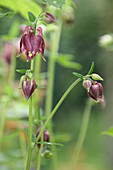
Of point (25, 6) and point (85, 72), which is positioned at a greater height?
point (25, 6)

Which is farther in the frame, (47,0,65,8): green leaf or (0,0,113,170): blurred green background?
(0,0,113,170): blurred green background

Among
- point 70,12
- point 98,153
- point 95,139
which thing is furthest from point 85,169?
point 70,12

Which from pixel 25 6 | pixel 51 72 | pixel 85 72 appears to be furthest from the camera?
pixel 85 72

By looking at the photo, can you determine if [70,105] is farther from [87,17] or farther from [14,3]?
[14,3]

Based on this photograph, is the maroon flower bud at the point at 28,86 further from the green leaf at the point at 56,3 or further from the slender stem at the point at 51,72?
the slender stem at the point at 51,72

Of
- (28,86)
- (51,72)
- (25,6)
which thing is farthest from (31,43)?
(51,72)

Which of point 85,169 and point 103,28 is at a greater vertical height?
point 103,28

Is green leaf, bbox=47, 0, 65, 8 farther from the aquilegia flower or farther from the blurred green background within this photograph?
the blurred green background

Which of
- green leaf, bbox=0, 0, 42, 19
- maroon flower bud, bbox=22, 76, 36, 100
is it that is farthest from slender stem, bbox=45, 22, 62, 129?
maroon flower bud, bbox=22, 76, 36, 100

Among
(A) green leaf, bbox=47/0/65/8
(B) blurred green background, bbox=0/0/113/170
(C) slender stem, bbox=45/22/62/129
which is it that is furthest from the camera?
(B) blurred green background, bbox=0/0/113/170

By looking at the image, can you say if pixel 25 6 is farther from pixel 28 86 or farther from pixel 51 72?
pixel 51 72

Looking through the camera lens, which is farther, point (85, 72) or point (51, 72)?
point (85, 72)
